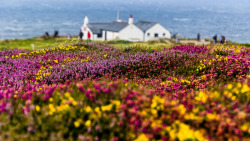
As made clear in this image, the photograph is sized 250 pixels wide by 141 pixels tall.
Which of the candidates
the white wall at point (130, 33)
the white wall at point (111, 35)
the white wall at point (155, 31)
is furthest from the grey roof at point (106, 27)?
the white wall at point (155, 31)

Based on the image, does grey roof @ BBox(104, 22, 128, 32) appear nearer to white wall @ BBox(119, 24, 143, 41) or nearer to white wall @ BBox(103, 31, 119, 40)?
white wall @ BBox(103, 31, 119, 40)

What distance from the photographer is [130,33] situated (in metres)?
73.2

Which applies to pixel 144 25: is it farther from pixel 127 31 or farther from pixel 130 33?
pixel 127 31

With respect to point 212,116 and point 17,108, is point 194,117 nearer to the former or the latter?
point 212,116

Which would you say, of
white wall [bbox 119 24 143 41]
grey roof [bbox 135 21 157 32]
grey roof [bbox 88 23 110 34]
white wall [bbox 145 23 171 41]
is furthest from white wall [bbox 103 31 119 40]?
white wall [bbox 145 23 171 41]

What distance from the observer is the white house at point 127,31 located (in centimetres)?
7250

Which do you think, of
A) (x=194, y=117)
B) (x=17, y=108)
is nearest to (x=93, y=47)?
(x=17, y=108)

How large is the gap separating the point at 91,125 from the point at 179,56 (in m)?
8.56

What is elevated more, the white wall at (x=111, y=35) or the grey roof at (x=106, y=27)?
the grey roof at (x=106, y=27)

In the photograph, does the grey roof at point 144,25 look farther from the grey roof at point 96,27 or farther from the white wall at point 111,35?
the grey roof at point 96,27

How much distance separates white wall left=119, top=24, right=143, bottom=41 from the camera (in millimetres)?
72125

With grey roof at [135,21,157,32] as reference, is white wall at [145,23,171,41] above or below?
below

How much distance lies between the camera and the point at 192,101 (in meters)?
4.18

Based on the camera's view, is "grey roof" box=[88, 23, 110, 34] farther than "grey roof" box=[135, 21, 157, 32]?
Yes
